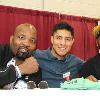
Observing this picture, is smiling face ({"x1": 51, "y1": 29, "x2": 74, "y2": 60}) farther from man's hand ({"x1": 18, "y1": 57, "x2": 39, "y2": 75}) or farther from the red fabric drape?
the red fabric drape

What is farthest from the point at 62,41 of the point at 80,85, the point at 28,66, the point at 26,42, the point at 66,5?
the point at 66,5

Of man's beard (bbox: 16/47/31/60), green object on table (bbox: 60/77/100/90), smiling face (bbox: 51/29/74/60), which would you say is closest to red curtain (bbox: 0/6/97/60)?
smiling face (bbox: 51/29/74/60)

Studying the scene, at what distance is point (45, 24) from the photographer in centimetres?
451

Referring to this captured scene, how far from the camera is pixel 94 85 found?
0.96m

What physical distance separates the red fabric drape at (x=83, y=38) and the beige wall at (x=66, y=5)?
0.15 m

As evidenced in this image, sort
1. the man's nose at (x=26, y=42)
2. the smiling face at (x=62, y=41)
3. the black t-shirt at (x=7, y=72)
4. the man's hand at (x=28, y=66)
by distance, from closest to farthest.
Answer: the black t-shirt at (x=7, y=72), the man's hand at (x=28, y=66), the man's nose at (x=26, y=42), the smiling face at (x=62, y=41)

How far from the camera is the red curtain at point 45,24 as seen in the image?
405 centimetres

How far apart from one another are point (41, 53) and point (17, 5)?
7.96 ft

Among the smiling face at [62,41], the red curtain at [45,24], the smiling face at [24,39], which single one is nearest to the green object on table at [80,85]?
the smiling face at [24,39]

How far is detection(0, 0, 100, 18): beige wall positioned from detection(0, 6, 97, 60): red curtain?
4.0 inches

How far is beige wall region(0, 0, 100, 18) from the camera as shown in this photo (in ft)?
14.0

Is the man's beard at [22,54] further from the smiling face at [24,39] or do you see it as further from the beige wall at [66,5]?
the beige wall at [66,5]

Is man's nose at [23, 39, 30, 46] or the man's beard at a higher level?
man's nose at [23, 39, 30, 46]
